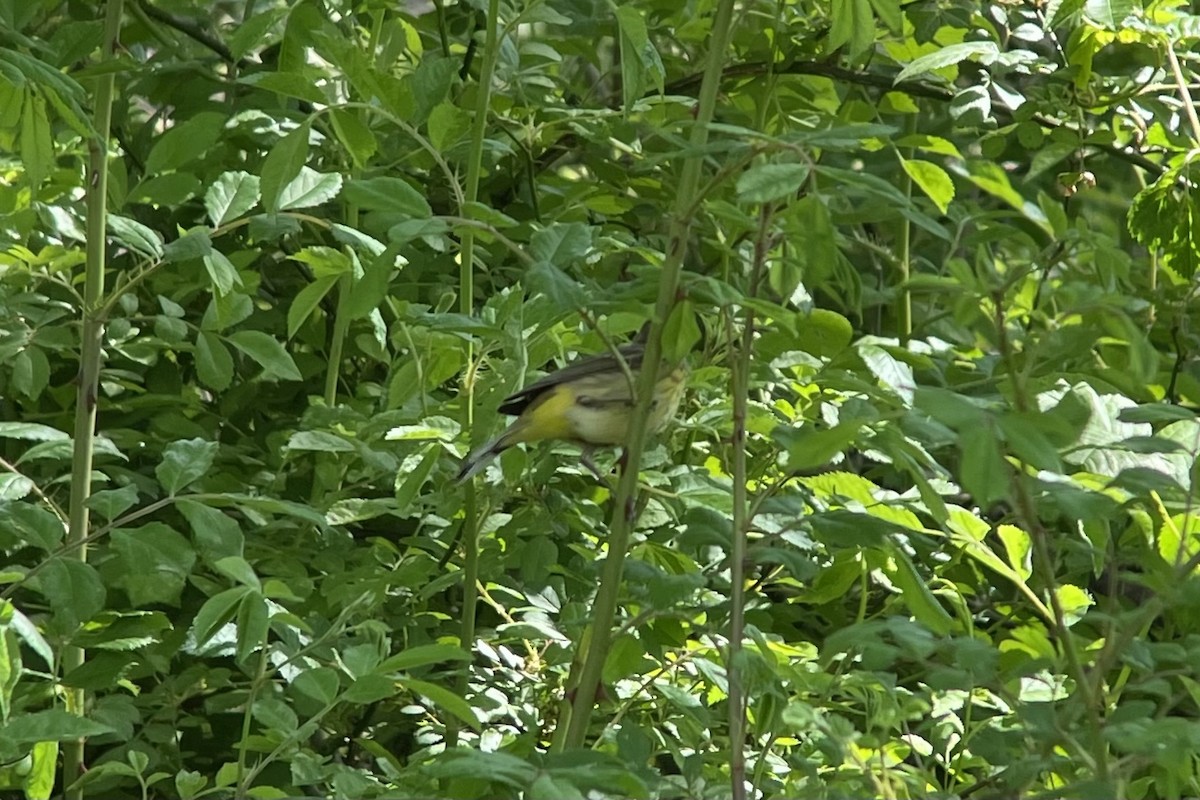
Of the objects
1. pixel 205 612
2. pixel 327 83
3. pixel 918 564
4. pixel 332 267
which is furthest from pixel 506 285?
pixel 205 612

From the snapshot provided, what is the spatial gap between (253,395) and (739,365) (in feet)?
5.48

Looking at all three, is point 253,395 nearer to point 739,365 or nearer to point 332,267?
point 332,267

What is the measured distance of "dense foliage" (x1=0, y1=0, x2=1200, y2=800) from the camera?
155cm

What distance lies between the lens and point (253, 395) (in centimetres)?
314

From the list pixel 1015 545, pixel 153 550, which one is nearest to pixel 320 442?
pixel 153 550

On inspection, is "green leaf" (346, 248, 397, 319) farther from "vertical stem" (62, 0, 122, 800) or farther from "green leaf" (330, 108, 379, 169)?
"vertical stem" (62, 0, 122, 800)

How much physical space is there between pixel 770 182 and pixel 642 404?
1.16ft

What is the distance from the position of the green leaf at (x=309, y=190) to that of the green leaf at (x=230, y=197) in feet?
0.19

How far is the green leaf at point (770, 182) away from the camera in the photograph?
4.58ft

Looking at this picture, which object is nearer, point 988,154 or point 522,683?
point 522,683

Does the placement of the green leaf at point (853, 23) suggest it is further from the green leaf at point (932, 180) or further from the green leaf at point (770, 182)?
the green leaf at point (770, 182)

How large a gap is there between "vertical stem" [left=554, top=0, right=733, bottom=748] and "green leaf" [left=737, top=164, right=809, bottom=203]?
0.21 metres

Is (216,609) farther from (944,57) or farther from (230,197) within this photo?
(944,57)

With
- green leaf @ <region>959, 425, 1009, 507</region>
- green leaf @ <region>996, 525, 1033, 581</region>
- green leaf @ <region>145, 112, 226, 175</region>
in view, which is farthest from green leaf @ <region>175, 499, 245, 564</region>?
green leaf @ <region>959, 425, 1009, 507</region>
